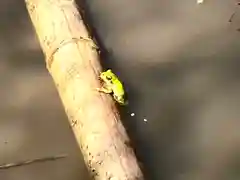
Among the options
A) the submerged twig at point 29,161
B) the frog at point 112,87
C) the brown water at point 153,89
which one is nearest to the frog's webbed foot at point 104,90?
the frog at point 112,87

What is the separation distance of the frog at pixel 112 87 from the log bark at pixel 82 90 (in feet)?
0.07

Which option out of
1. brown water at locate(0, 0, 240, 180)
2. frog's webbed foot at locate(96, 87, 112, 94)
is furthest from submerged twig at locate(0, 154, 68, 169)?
frog's webbed foot at locate(96, 87, 112, 94)

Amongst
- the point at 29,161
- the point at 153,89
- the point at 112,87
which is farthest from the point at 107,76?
the point at 29,161

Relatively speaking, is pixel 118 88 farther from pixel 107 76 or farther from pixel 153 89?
pixel 153 89

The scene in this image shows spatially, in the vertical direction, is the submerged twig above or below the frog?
below

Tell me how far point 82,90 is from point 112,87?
0.10 meters

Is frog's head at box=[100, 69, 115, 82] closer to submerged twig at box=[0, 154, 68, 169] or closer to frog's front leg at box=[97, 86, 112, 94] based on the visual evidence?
frog's front leg at box=[97, 86, 112, 94]

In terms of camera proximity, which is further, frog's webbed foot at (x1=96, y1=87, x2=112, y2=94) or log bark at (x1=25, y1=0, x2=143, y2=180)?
frog's webbed foot at (x1=96, y1=87, x2=112, y2=94)

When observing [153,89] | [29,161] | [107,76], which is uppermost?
[107,76]

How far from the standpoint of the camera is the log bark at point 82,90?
6.16 feet

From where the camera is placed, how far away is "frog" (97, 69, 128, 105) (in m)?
2.06

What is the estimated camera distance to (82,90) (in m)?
2.05

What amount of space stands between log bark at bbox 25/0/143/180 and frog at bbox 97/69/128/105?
2cm

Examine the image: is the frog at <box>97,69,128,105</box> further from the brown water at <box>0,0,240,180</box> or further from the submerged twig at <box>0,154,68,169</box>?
the submerged twig at <box>0,154,68,169</box>
